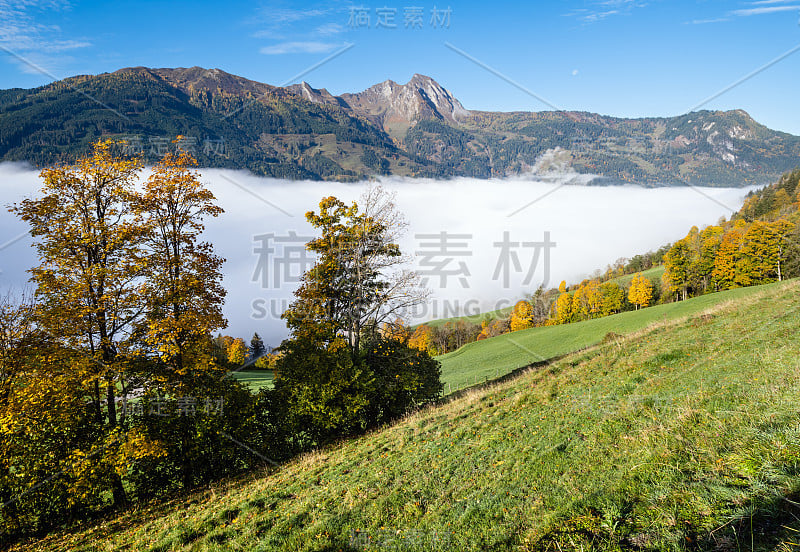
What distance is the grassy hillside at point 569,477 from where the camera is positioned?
4910mm

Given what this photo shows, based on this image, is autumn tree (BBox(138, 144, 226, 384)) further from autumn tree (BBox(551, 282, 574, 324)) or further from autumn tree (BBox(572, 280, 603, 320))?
autumn tree (BBox(551, 282, 574, 324))

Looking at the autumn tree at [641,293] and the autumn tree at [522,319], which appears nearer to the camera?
the autumn tree at [641,293]

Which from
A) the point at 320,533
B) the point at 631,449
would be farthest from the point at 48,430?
the point at 631,449

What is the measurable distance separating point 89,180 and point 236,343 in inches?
3523

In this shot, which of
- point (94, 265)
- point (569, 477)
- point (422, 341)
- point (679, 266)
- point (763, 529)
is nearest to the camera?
point (763, 529)

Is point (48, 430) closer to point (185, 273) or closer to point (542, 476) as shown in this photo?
point (185, 273)

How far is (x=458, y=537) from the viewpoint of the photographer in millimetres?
6445

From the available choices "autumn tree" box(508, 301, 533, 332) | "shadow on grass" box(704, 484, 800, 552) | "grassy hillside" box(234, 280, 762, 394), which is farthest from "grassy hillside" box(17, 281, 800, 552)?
"autumn tree" box(508, 301, 533, 332)

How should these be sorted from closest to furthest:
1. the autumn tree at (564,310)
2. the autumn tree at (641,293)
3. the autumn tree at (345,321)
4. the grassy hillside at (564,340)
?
the autumn tree at (345,321) → the grassy hillside at (564,340) → the autumn tree at (641,293) → the autumn tree at (564,310)

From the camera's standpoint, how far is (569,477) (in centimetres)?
739

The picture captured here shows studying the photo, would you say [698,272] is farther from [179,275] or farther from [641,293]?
[179,275]

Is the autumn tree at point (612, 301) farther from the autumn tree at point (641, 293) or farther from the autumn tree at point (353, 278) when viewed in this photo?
the autumn tree at point (353, 278)

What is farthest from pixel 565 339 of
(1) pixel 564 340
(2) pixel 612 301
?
(2) pixel 612 301

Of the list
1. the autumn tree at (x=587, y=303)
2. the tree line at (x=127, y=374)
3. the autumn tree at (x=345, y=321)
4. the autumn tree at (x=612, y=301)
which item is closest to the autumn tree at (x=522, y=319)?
the autumn tree at (x=587, y=303)
